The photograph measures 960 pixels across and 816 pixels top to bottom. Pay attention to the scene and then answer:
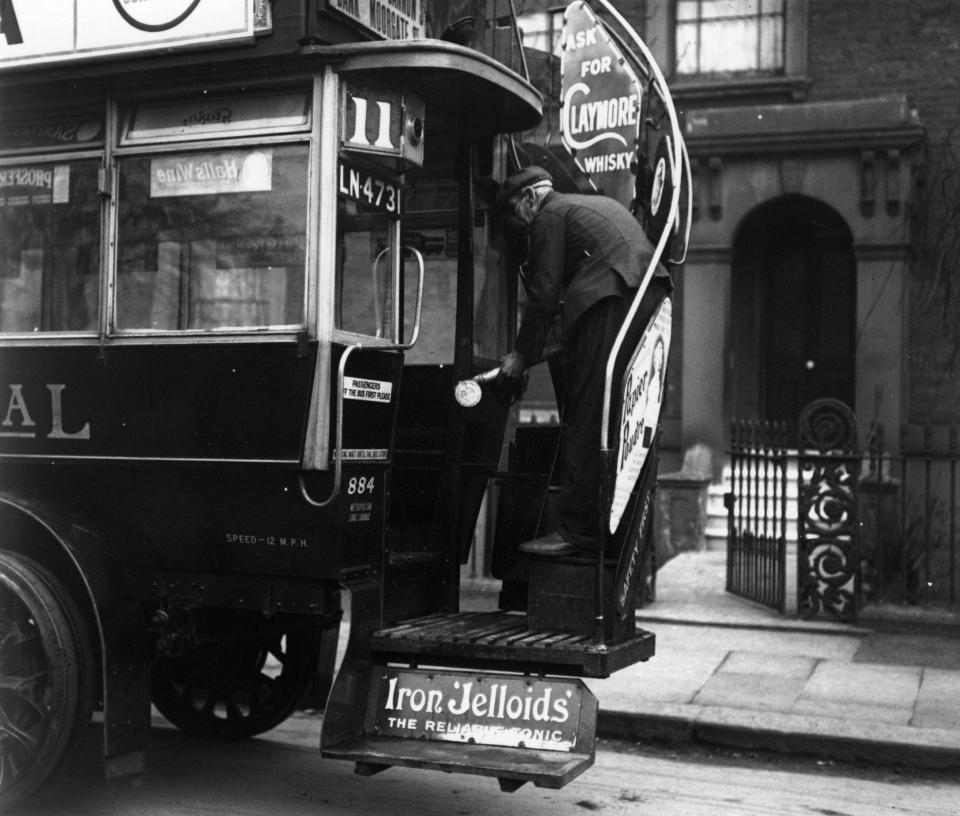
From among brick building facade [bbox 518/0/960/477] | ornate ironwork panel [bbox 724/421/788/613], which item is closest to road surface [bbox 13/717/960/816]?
ornate ironwork panel [bbox 724/421/788/613]

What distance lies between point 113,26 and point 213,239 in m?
0.95

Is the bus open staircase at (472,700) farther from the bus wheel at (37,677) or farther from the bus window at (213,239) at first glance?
the bus window at (213,239)

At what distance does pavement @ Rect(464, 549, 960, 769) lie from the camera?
6598 millimetres

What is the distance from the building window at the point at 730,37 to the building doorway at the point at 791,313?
1751mm

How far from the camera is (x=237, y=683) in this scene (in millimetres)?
6379

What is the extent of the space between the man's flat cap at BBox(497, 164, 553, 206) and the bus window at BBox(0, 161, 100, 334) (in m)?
1.66

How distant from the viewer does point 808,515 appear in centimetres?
958

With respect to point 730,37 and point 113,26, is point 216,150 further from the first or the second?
point 730,37

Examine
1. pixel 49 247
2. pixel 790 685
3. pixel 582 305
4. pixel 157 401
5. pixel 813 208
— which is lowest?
pixel 790 685

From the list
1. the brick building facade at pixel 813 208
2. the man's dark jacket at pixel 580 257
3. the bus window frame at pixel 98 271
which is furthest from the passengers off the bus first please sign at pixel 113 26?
the brick building facade at pixel 813 208

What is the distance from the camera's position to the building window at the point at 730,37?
15.0m

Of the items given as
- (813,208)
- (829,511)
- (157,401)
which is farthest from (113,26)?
(813,208)

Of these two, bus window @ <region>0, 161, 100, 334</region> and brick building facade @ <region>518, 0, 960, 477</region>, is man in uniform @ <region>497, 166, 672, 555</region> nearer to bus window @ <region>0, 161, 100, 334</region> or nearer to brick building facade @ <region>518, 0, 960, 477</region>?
bus window @ <region>0, 161, 100, 334</region>

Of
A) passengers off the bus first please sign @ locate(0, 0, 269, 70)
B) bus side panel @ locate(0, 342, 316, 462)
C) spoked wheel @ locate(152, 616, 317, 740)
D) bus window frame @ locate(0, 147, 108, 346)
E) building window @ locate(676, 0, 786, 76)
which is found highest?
building window @ locate(676, 0, 786, 76)
